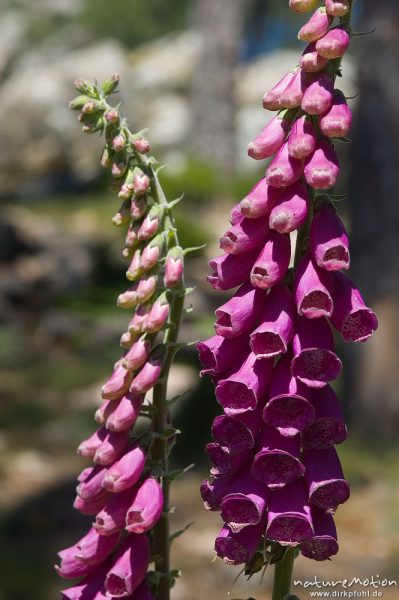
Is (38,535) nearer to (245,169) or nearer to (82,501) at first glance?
(82,501)

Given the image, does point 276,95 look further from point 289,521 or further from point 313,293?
point 289,521

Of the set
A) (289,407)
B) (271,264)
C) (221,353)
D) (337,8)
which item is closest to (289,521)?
(289,407)

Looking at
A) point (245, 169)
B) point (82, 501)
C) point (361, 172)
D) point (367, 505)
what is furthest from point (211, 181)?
Result: point (82, 501)

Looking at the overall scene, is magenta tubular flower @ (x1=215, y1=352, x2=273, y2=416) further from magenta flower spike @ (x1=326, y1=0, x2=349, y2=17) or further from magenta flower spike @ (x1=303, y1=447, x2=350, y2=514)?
magenta flower spike @ (x1=326, y1=0, x2=349, y2=17)

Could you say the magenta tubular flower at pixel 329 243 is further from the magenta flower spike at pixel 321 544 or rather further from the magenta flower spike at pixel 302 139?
the magenta flower spike at pixel 321 544

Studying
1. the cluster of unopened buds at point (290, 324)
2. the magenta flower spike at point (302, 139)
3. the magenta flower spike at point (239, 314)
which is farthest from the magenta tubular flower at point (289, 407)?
the magenta flower spike at point (302, 139)

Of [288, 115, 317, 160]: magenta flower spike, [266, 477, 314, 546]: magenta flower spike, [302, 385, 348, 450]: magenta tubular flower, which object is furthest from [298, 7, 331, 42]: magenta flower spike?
[266, 477, 314, 546]: magenta flower spike
